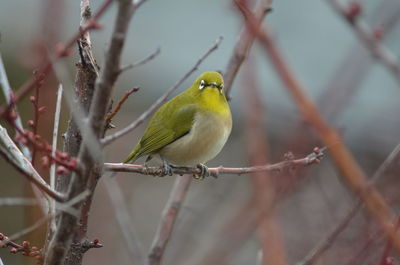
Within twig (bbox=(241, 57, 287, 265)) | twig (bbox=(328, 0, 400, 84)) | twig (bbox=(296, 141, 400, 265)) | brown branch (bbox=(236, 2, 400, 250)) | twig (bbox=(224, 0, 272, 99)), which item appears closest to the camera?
twig (bbox=(328, 0, 400, 84))

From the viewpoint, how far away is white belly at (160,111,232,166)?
16.2ft

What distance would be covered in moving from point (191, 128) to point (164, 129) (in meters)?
0.20

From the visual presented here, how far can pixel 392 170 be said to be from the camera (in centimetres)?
368

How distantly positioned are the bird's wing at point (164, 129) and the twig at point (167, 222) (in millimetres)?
532

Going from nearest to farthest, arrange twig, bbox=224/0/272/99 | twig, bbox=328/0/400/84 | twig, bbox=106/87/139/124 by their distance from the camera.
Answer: twig, bbox=328/0/400/84
twig, bbox=106/87/139/124
twig, bbox=224/0/272/99

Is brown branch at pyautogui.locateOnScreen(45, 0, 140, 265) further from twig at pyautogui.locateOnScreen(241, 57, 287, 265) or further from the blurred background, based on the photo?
twig at pyautogui.locateOnScreen(241, 57, 287, 265)

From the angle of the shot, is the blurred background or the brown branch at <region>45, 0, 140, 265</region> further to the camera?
the blurred background

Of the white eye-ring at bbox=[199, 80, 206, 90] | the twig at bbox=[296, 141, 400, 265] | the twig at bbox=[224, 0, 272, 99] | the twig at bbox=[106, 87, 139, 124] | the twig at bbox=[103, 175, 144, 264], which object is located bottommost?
the twig at bbox=[296, 141, 400, 265]

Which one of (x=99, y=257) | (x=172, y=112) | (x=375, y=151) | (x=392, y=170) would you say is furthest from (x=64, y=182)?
(x=375, y=151)

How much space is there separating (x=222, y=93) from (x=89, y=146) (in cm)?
313

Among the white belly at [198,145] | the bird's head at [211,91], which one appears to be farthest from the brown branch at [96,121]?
the bird's head at [211,91]

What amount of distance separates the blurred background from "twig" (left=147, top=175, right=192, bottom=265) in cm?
15

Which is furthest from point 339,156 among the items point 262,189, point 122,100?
point 262,189

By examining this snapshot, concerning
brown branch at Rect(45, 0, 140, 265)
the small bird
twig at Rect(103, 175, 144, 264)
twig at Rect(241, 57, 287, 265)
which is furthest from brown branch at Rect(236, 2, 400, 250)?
the small bird
